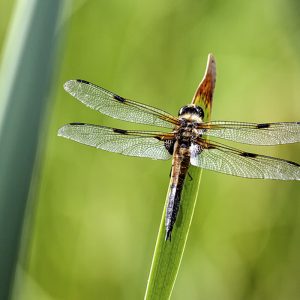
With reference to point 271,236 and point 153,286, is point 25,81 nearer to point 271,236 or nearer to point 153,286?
point 153,286

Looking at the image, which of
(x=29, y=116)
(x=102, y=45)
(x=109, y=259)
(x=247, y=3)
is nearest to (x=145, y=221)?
(x=109, y=259)

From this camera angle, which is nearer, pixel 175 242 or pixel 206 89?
pixel 175 242

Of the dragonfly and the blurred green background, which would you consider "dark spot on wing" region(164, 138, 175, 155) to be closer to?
the dragonfly

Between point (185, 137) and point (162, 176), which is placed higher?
point (185, 137)

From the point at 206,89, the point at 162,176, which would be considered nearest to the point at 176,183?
the point at 206,89

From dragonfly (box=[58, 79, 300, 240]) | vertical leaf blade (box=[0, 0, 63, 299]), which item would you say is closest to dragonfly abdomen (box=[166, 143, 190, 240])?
dragonfly (box=[58, 79, 300, 240])

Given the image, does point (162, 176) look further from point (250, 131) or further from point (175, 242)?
point (175, 242)
